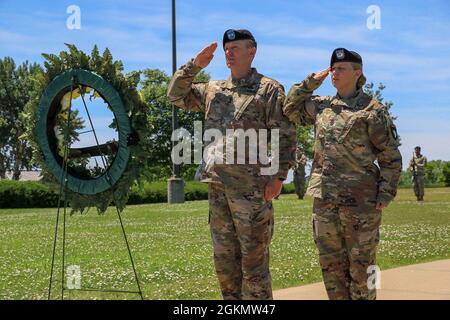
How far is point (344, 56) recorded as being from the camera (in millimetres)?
5168

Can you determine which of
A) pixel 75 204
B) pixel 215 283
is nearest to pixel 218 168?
pixel 75 204

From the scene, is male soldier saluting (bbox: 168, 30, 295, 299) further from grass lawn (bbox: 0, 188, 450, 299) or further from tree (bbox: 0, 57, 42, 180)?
tree (bbox: 0, 57, 42, 180)

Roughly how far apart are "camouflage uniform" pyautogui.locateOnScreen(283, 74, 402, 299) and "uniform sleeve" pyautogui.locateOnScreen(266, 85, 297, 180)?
0.07m

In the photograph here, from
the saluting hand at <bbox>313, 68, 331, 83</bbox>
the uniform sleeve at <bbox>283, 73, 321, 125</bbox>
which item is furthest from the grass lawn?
the saluting hand at <bbox>313, 68, 331, 83</bbox>

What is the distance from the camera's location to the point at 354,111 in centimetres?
522

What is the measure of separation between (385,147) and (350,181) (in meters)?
0.40

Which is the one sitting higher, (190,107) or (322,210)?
(190,107)

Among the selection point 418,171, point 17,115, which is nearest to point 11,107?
point 17,115

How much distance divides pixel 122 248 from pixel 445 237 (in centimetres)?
649

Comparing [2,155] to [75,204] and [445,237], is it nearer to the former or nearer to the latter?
[445,237]

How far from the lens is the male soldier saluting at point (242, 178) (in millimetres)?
5102

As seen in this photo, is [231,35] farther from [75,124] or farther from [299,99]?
[75,124]

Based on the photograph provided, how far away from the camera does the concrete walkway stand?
6906 mm
